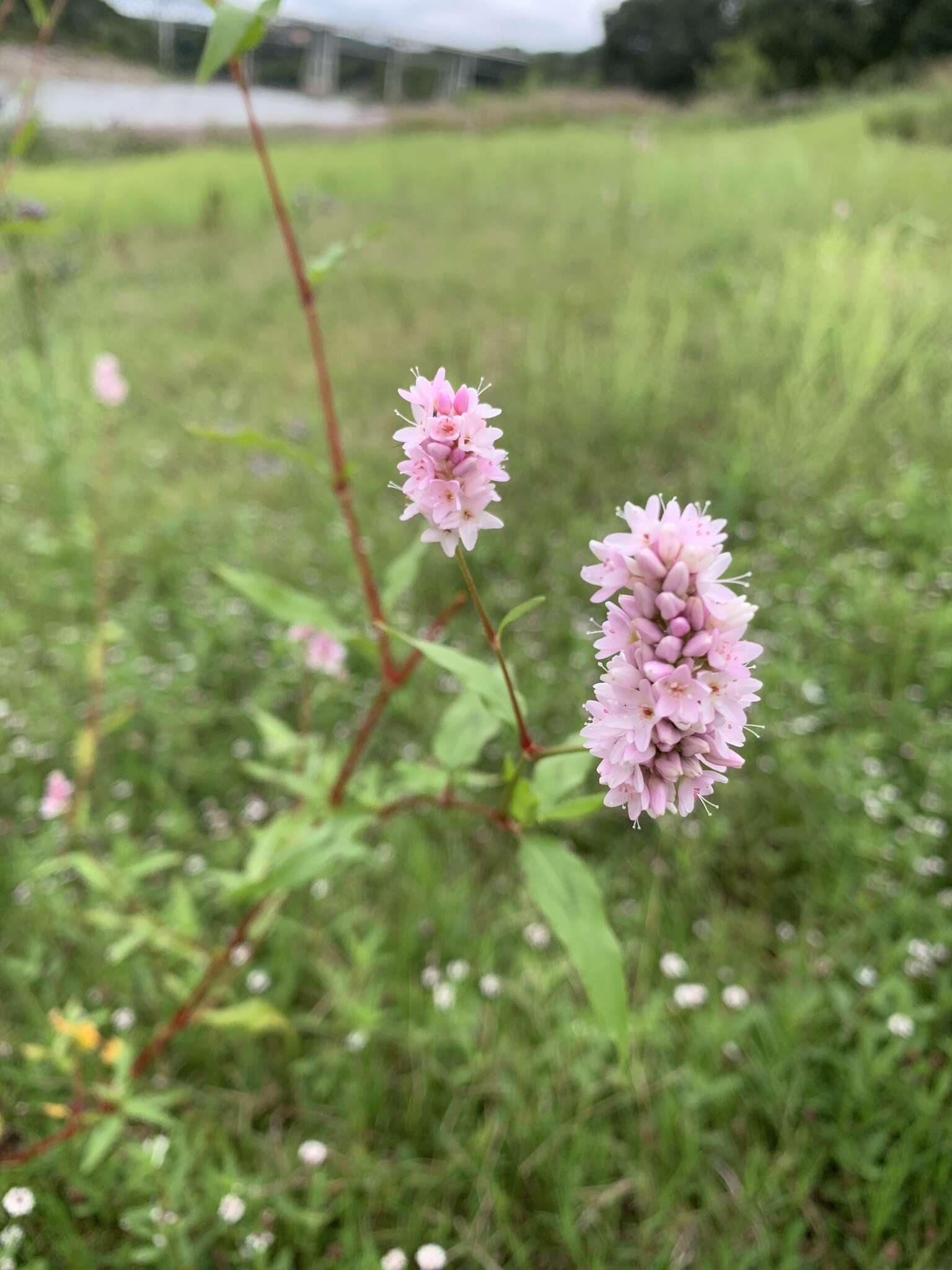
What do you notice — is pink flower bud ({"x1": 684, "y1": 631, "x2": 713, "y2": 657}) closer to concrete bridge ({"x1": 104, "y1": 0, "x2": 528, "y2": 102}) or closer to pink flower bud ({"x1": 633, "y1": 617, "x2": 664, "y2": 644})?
pink flower bud ({"x1": 633, "y1": 617, "x2": 664, "y2": 644})

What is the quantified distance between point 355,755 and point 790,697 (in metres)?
1.42

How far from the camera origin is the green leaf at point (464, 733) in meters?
1.10

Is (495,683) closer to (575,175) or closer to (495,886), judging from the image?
(495,886)

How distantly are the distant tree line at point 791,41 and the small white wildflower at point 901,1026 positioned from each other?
20.5 meters

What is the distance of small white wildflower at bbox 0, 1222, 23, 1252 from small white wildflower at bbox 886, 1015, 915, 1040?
4.41ft

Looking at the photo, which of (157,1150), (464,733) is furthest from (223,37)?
(157,1150)

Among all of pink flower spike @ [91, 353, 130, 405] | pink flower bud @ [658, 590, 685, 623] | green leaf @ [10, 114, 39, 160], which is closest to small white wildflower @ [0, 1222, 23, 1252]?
pink flower bud @ [658, 590, 685, 623]

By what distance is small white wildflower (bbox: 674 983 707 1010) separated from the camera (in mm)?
1480

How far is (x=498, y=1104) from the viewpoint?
1.41 meters

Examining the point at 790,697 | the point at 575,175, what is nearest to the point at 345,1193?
the point at 790,697

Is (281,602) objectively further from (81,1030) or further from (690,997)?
(690,997)

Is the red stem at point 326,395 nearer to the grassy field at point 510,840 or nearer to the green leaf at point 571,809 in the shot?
the grassy field at point 510,840

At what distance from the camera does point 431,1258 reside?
3.74ft

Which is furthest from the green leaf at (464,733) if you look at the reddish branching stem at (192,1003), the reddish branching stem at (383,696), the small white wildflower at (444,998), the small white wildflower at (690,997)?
the small white wildflower at (690,997)
